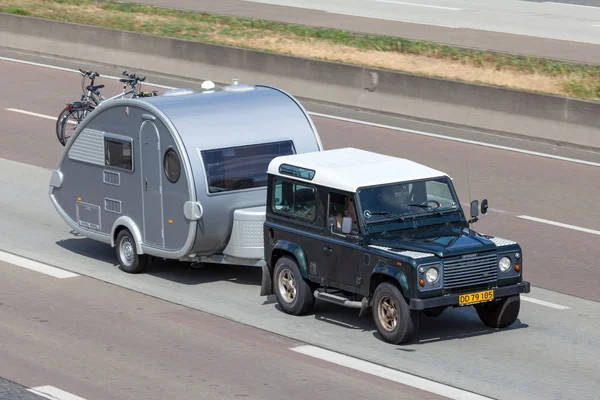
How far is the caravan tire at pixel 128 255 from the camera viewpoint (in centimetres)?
1510

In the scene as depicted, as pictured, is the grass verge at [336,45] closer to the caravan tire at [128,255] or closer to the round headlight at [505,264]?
the caravan tire at [128,255]

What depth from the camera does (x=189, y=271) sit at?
15.5 m

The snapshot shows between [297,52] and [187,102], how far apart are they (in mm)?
14634

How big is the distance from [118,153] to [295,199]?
2976 millimetres

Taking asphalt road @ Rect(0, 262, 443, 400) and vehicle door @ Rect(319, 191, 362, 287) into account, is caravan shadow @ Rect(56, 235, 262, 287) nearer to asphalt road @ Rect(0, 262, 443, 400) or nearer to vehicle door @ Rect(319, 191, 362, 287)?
asphalt road @ Rect(0, 262, 443, 400)

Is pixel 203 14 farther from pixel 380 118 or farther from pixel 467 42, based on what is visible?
pixel 380 118

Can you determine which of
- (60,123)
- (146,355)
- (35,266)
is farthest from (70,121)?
(146,355)

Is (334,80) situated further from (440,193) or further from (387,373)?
(387,373)

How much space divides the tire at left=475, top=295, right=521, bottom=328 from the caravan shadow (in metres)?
3.16

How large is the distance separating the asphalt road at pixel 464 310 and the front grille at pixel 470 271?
67 cm

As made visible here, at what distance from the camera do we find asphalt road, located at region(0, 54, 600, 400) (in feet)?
38.4

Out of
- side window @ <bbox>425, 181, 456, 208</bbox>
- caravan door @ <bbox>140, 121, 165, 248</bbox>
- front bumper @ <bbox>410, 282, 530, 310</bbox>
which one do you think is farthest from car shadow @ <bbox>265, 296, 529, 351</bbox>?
caravan door @ <bbox>140, 121, 165, 248</bbox>

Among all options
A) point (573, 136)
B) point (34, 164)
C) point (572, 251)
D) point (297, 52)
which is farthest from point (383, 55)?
point (572, 251)

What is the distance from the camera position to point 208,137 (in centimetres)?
1434
